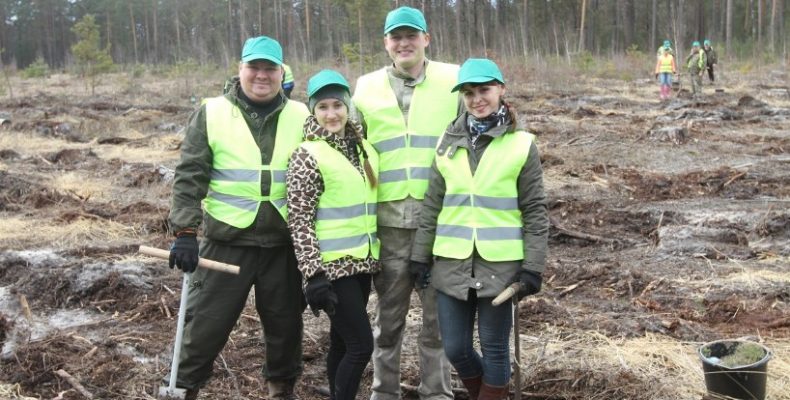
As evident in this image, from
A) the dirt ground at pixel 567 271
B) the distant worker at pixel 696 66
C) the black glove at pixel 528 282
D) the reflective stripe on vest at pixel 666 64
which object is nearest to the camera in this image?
the black glove at pixel 528 282

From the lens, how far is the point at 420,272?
3.61m

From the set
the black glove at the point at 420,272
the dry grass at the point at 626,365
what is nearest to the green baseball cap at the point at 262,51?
the black glove at the point at 420,272

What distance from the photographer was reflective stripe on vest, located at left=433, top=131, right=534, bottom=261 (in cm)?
337

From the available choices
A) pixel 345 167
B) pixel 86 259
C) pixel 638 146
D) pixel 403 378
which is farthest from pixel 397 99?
pixel 638 146

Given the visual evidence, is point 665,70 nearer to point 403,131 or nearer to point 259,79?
point 403,131

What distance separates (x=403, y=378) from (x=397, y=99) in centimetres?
→ 173

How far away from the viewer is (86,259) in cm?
695

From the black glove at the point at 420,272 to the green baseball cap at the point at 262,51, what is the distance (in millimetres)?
1159

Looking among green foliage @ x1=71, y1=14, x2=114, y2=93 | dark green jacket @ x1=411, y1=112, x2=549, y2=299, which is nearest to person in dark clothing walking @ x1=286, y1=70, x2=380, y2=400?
dark green jacket @ x1=411, y1=112, x2=549, y2=299

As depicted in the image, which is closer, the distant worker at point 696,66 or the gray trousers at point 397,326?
the gray trousers at point 397,326

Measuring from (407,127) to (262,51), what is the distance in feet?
2.57

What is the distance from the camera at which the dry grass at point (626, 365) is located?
4.03m

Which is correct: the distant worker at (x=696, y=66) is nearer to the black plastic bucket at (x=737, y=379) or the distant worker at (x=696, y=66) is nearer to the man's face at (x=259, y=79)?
the black plastic bucket at (x=737, y=379)

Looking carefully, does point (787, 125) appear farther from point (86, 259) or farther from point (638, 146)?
point (86, 259)
